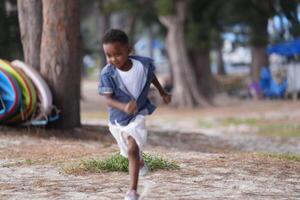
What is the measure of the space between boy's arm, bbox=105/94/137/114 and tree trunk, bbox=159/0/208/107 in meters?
22.3

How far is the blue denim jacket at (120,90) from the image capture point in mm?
6176

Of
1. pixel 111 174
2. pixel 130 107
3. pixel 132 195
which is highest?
pixel 130 107

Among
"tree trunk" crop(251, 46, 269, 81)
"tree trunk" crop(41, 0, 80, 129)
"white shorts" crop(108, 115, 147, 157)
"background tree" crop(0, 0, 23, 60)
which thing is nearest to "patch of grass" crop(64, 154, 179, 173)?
"white shorts" crop(108, 115, 147, 157)

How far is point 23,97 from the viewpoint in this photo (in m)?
11.7

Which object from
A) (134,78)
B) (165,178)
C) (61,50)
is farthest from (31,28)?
(134,78)

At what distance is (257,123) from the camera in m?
20.8

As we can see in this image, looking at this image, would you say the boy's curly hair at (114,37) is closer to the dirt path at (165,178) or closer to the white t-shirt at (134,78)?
the white t-shirt at (134,78)

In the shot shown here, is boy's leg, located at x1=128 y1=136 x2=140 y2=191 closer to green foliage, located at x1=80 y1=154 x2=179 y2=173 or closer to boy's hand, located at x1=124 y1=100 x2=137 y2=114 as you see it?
boy's hand, located at x1=124 y1=100 x2=137 y2=114

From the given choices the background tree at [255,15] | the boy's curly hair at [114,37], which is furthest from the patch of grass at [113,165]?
the background tree at [255,15]

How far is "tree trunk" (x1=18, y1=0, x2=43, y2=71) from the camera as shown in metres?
13.1

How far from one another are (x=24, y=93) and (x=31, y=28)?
2.02m

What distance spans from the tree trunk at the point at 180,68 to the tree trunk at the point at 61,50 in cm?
1603

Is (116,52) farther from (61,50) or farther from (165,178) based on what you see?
(61,50)

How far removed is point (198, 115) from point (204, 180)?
1710 cm
